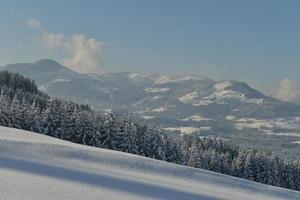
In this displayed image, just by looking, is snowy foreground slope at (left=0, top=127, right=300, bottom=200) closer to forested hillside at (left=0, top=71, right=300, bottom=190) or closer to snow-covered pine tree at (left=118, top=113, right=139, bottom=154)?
forested hillside at (left=0, top=71, right=300, bottom=190)

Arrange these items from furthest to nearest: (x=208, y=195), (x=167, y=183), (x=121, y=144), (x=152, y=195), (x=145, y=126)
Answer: (x=145, y=126), (x=121, y=144), (x=167, y=183), (x=208, y=195), (x=152, y=195)

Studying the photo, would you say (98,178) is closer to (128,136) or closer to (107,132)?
(128,136)

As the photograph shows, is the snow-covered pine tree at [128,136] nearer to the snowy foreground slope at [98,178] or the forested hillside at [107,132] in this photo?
the forested hillside at [107,132]

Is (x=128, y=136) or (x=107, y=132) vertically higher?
(x=107, y=132)

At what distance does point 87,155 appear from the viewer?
25.3 m

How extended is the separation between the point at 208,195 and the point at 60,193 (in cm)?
613

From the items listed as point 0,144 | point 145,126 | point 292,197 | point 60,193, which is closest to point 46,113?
point 145,126

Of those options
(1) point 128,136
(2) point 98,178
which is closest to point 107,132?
(1) point 128,136

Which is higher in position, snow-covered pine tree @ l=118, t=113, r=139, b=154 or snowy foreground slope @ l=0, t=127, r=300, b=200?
snow-covered pine tree @ l=118, t=113, r=139, b=154

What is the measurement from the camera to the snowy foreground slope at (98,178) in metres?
17.1

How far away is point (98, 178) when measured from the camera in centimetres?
2030

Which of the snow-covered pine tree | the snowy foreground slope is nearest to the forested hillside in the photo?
A: the snow-covered pine tree

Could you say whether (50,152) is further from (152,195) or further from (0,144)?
(152,195)

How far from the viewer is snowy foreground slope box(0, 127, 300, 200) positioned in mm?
17125
